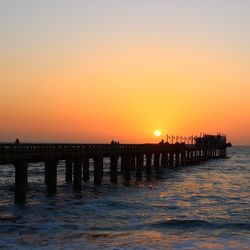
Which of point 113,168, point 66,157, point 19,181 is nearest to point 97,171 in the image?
point 113,168

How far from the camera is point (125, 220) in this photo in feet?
93.7

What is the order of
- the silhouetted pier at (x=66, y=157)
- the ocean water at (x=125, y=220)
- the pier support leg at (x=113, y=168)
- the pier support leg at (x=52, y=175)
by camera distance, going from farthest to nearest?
the pier support leg at (x=113, y=168)
the pier support leg at (x=52, y=175)
the silhouetted pier at (x=66, y=157)
the ocean water at (x=125, y=220)

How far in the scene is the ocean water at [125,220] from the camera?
22.5 metres

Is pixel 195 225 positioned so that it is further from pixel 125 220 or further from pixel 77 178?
pixel 77 178

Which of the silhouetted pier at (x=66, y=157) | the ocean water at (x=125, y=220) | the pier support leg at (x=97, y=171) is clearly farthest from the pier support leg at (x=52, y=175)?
the pier support leg at (x=97, y=171)

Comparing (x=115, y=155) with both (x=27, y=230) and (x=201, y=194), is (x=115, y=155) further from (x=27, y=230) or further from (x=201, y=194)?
(x=27, y=230)

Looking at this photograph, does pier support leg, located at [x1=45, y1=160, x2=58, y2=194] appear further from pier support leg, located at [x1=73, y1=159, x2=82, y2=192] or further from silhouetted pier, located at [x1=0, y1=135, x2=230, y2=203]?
pier support leg, located at [x1=73, y1=159, x2=82, y2=192]

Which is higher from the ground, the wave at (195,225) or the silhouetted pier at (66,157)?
the silhouetted pier at (66,157)

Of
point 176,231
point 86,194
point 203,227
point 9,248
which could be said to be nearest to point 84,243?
point 9,248

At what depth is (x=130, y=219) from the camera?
29.0m

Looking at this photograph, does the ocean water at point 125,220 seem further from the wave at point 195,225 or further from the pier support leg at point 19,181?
the pier support leg at point 19,181

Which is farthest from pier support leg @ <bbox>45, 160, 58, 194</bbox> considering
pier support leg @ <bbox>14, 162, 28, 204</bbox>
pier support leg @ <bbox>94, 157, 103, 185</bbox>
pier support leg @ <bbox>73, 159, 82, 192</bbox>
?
pier support leg @ <bbox>94, 157, 103, 185</bbox>

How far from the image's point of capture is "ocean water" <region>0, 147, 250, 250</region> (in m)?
22.5

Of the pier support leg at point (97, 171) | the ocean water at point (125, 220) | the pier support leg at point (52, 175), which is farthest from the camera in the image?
the pier support leg at point (97, 171)
